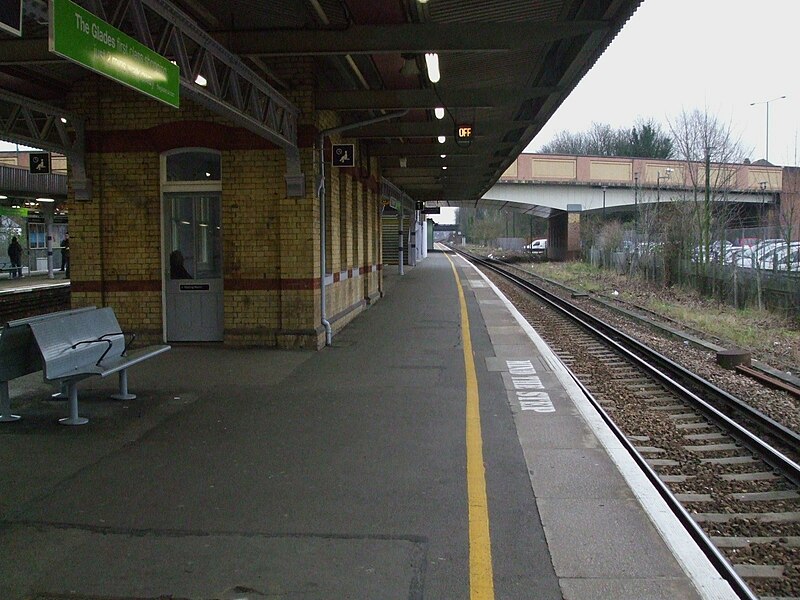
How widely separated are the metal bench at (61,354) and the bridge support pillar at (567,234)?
45.5m

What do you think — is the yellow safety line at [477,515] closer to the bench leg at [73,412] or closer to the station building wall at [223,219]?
the bench leg at [73,412]

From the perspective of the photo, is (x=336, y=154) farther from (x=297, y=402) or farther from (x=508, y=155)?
(x=508, y=155)

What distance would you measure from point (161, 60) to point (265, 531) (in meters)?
4.18

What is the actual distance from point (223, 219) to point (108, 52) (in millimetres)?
6203

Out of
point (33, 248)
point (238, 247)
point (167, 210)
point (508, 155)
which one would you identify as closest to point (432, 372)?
point (238, 247)

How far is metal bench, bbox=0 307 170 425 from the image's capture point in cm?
673

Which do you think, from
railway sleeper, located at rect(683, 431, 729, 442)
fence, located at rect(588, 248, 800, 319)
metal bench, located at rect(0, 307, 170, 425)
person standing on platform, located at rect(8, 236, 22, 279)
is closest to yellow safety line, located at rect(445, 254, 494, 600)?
railway sleeper, located at rect(683, 431, 729, 442)

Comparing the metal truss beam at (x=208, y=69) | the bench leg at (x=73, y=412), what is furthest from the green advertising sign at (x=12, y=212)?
the bench leg at (x=73, y=412)

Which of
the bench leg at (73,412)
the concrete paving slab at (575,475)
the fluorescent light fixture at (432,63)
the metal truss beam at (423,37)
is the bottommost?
the concrete paving slab at (575,475)

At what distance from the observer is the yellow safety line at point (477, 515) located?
3838mm

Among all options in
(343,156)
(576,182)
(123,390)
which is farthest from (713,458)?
(576,182)

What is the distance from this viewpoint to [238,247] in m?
11.6

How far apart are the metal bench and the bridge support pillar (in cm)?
4550

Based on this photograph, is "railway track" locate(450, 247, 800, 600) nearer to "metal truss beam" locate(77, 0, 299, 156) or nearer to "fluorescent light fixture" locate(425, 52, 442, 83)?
"fluorescent light fixture" locate(425, 52, 442, 83)
